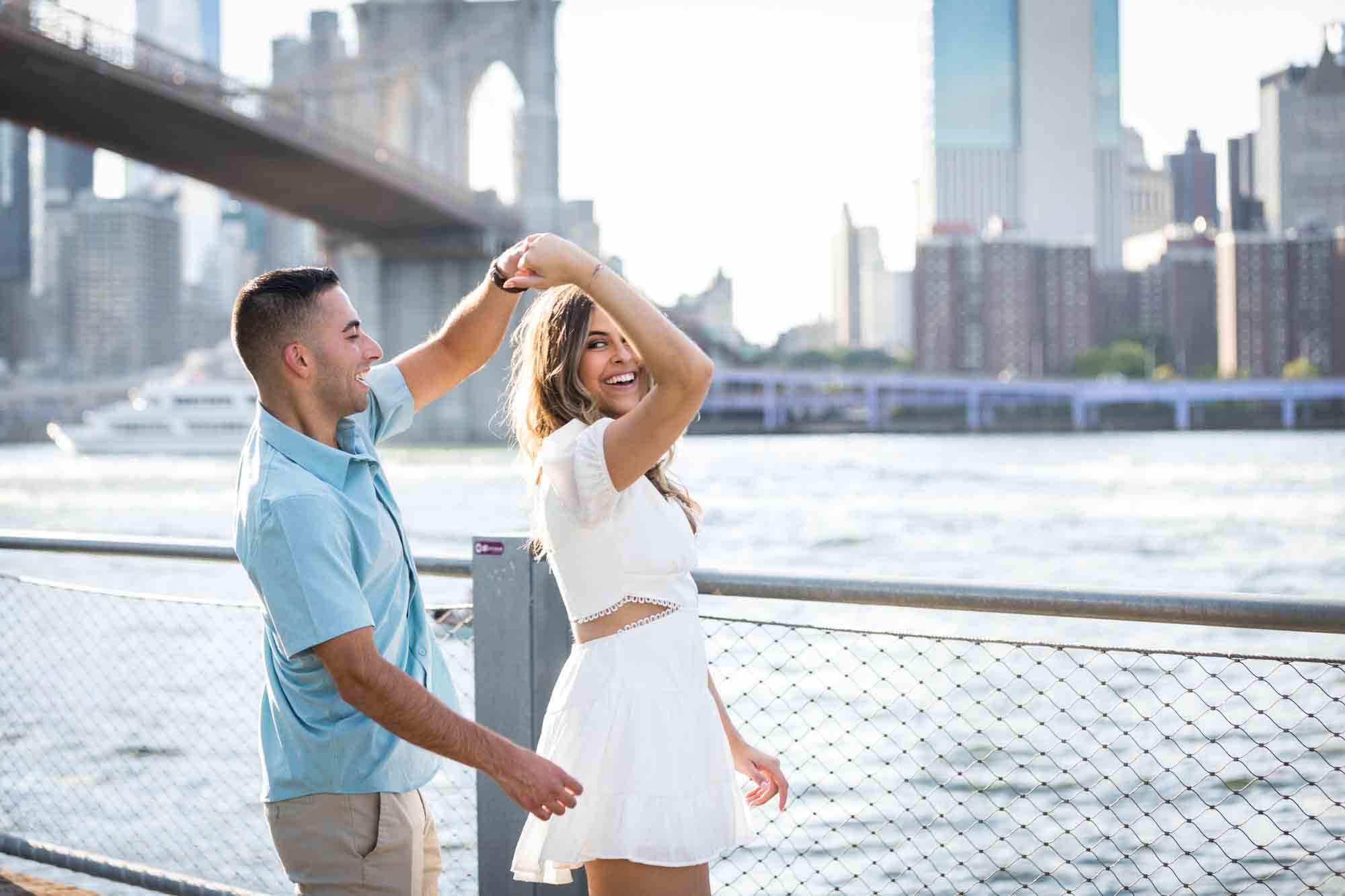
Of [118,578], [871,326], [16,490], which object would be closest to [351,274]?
[16,490]

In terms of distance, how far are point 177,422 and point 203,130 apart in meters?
25.9

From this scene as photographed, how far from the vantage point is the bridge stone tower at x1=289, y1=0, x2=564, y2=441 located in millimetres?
41438

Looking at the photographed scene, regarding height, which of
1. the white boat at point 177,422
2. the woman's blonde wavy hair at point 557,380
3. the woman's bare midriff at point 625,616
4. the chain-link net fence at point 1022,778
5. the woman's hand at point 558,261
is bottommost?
the chain-link net fence at point 1022,778

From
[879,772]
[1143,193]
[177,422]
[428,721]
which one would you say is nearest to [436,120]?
[177,422]

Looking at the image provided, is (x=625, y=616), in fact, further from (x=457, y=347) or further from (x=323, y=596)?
(x=457, y=347)

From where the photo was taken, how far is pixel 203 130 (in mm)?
30391

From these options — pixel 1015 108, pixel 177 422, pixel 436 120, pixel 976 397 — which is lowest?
pixel 177 422

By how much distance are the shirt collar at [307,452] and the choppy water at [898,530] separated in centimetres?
75

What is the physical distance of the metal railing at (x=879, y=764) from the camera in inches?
126

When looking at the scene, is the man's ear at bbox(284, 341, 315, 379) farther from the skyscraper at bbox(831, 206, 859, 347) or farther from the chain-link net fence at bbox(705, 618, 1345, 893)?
the skyscraper at bbox(831, 206, 859, 347)

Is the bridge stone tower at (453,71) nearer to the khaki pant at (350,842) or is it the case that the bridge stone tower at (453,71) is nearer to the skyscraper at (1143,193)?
the khaki pant at (350,842)

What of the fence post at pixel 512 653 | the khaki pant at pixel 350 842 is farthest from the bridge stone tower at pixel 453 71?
the khaki pant at pixel 350 842

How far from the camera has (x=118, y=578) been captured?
15.6 m

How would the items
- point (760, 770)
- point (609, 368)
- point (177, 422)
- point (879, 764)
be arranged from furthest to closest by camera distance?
point (177, 422), point (879, 764), point (760, 770), point (609, 368)
